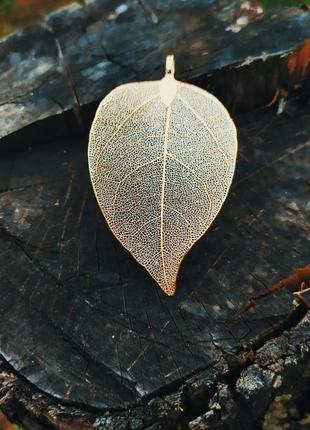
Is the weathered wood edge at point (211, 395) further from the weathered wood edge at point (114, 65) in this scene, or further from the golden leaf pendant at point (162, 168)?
the weathered wood edge at point (114, 65)

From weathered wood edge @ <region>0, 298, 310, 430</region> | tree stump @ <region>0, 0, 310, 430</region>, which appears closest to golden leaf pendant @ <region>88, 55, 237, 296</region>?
tree stump @ <region>0, 0, 310, 430</region>

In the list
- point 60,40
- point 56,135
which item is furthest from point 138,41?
point 56,135

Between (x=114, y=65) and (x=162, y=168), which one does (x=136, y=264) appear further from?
(x=114, y=65)

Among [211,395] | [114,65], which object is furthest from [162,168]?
[114,65]

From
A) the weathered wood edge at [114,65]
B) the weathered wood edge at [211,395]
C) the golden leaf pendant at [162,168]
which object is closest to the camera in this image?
the weathered wood edge at [211,395]

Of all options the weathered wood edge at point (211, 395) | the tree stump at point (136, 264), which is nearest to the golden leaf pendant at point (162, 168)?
the tree stump at point (136, 264)
